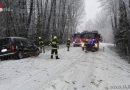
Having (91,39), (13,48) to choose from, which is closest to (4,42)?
(13,48)

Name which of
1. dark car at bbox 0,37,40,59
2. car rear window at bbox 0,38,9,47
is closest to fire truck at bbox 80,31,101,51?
dark car at bbox 0,37,40,59

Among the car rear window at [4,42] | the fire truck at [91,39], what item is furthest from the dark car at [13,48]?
the fire truck at [91,39]

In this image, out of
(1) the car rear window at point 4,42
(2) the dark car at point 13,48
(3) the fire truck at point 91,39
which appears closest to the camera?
(2) the dark car at point 13,48

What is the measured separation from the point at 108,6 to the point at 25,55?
1542 inches

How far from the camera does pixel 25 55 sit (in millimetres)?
20828

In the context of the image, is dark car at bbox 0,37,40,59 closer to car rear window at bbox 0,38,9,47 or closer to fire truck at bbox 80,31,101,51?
car rear window at bbox 0,38,9,47

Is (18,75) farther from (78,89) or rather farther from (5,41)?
(5,41)

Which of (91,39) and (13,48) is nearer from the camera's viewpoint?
(13,48)

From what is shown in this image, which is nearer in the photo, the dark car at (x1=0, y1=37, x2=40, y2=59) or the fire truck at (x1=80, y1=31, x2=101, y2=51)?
the dark car at (x1=0, y1=37, x2=40, y2=59)

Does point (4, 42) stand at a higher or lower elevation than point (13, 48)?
higher

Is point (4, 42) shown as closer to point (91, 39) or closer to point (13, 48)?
point (13, 48)

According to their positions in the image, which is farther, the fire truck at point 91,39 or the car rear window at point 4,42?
the fire truck at point 91,39

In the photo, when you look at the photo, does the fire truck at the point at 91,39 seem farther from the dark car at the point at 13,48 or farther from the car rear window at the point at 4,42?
the car rear window at the point at 4,42

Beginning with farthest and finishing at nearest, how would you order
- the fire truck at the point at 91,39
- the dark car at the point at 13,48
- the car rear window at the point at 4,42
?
the fire truck at the point at 91,39 < the car rear window at the point at 4,42 < the dark car at the point at 13,48
